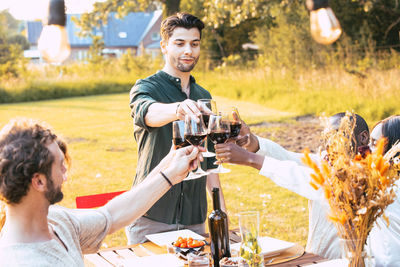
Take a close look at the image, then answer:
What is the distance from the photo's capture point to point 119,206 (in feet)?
6.93

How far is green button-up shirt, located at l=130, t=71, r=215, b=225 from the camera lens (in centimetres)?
299

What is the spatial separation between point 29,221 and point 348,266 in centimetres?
109

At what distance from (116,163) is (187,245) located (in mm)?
6728

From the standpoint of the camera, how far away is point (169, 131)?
3.04 metres

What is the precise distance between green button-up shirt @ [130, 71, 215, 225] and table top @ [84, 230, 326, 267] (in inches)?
14.7

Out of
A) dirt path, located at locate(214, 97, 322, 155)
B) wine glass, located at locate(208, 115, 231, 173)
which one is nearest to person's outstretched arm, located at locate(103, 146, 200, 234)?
wine glass, located at locate(208, 115, 231, 173)

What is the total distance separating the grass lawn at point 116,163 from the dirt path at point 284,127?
32 mm

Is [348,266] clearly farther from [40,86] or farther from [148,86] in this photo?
[40,86]

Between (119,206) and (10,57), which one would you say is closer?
(119,206)

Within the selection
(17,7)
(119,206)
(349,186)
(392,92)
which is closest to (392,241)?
(349,186)

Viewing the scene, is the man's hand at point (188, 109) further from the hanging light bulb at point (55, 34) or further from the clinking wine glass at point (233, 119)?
the hanging light bulb at point (55, 34)

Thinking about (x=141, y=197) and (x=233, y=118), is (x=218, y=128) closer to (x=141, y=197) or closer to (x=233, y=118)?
(x=233, y=118)

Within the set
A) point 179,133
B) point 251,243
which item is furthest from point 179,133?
point 251,243

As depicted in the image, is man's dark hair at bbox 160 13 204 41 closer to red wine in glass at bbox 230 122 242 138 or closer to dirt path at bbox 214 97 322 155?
red wine in glass at bbox 230 122 242 138
